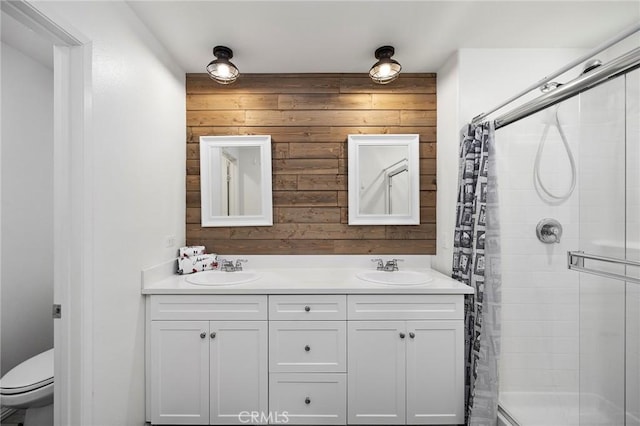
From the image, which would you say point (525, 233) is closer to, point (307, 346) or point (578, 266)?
point (578, 266)

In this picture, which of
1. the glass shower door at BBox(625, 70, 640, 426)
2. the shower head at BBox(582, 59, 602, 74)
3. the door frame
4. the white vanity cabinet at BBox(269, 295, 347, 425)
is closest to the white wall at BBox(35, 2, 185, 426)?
the door frame

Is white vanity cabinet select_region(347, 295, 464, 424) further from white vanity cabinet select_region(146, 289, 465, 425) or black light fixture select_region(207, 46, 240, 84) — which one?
black light fixture select_region(207, 46, 240, 84)

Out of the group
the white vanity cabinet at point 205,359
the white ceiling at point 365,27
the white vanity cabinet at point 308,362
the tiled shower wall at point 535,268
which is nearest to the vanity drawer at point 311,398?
the white vanity cabinet at point 308,362

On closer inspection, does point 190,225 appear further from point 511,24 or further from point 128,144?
point 511,24

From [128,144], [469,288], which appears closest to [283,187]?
[128,144]

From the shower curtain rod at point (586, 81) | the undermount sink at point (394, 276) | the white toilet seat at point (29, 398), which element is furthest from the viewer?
the undermount sink at point (394, 276)

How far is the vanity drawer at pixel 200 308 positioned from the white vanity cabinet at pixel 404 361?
0.62 meters

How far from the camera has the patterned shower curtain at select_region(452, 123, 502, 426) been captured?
1650 mm

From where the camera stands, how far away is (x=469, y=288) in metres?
1.71

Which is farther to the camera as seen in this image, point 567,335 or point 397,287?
point 567,335

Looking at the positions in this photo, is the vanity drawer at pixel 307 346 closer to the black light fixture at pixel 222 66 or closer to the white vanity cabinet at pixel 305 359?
the white vanity cabinet at pixel 305 359

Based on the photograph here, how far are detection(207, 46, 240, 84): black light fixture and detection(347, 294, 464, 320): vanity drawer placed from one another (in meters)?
1.65

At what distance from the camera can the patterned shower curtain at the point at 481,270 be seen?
5.41ft

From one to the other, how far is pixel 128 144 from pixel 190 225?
2.77 ft
